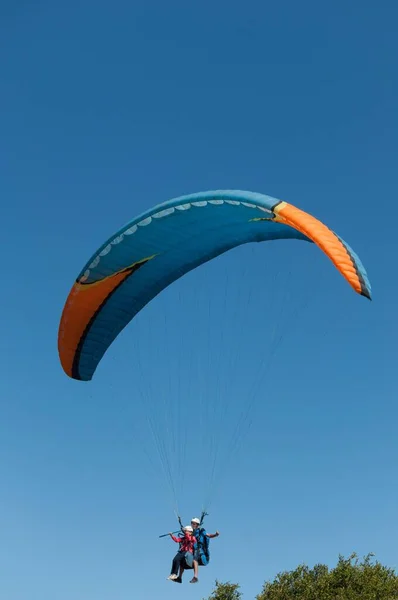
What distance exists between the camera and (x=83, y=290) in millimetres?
15547

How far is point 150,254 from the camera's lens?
1518 centimetres

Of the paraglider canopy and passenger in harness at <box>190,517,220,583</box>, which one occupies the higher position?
the paraglider canopy

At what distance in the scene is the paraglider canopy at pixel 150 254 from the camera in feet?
44.4

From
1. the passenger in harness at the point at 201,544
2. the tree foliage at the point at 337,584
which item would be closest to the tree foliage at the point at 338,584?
the tree foliage at the point at 337,584

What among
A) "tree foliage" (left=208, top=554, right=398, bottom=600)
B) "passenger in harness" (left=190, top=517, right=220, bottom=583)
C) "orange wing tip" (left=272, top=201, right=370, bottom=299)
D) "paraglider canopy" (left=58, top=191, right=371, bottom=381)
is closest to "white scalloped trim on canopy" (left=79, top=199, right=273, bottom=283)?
"paraglider canopy" (left=58, top=191, right=371, bottom=381)

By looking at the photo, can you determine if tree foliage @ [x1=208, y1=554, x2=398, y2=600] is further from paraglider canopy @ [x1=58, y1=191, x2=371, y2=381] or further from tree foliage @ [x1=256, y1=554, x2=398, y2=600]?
paraglider canopy @ [x1=58, y1=191, x2=371, y2=381]

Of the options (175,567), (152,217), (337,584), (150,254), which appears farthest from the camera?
(337,584)

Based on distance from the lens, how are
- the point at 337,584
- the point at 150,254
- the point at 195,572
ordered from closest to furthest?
the point at 195,572
the point at 150,254
the point at 337,584

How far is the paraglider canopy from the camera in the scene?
13539 mm

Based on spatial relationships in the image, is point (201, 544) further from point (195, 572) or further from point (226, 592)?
point (226, 592)

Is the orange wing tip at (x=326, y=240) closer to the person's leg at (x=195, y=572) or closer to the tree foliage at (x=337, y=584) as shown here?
the person's leg at (x=195, y=572)

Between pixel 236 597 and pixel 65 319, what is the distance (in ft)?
68.1

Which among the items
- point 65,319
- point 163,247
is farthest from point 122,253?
point 65,319

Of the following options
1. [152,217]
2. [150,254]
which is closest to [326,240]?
[152,217]
